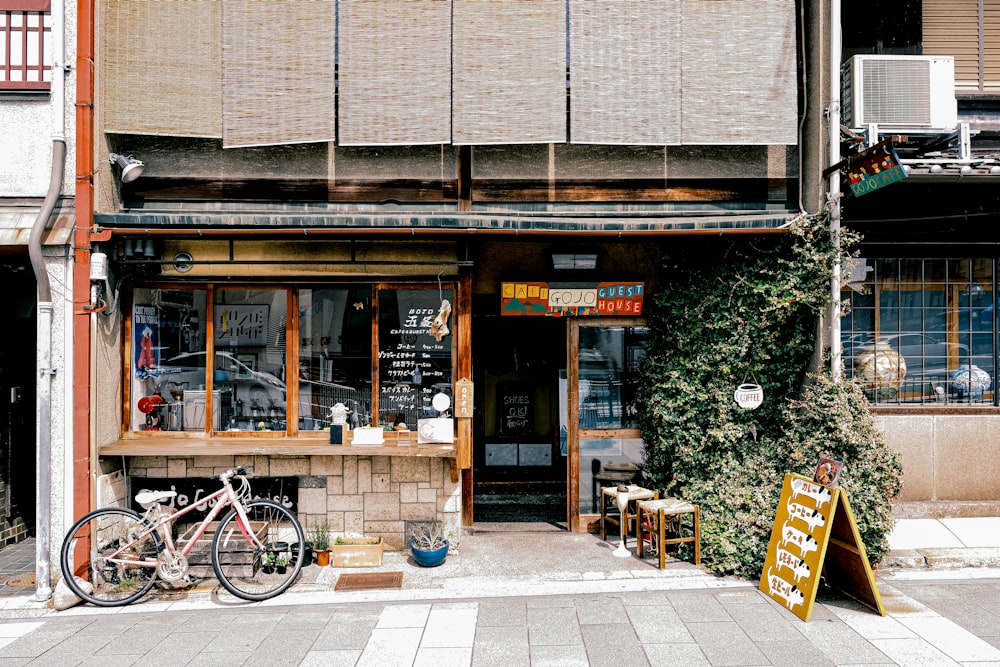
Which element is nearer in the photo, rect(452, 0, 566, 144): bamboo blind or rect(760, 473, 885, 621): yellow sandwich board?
rect(760, 473, 885, 621): yellow sandwich board

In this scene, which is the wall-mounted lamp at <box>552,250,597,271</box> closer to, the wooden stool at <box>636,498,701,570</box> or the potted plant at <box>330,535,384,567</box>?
the wooden stool at <box>636,498,701,570</box>

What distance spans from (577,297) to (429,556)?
13.1ft

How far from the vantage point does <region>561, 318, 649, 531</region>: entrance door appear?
914 centimetres

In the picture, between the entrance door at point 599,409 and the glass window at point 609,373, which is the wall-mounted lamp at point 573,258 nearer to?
the entrance door at point 599,409

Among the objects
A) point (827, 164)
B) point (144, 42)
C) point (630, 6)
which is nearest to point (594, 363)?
point (827, 164)

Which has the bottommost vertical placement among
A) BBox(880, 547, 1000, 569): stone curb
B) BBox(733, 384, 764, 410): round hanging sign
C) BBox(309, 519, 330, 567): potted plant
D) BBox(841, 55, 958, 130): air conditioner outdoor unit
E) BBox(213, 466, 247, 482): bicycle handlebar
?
BBox(880, 547, 1000, 569): stone curb

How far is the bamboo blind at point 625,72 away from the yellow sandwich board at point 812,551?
4661 mm

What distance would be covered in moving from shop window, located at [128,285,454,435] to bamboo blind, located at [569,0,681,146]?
3114mm

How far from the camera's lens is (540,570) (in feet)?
25.4

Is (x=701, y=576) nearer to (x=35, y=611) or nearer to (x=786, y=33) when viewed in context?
(x=786, y=33)

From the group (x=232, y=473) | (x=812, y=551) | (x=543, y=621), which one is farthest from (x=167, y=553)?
(x=812, y=551)

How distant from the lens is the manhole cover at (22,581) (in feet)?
24.8

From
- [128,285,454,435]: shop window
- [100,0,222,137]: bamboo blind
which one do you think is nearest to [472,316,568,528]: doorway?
[128,285,454,435]: shop window

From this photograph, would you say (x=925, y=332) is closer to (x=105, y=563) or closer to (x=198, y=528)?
(x=198, y=528)
